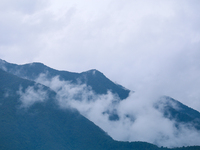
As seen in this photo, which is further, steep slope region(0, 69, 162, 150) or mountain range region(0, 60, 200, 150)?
mountain range region(0, 60, 200, 150)

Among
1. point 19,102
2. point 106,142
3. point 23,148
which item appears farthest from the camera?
point 19,102

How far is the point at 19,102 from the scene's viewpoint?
520 feet

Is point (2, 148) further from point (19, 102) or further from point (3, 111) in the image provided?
point (19, 102)

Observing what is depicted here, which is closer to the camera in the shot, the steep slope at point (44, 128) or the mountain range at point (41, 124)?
the steep slope at point (44, 128)

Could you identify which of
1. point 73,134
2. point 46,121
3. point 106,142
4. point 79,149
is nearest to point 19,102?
point 46,121

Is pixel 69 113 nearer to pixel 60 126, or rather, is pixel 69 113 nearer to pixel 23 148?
pixel 60 126

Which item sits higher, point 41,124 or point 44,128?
point 41,124

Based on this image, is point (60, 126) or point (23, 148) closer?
point (23, 148)

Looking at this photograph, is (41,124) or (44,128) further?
(41,124)

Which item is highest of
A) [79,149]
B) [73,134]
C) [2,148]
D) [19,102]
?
[19,102]

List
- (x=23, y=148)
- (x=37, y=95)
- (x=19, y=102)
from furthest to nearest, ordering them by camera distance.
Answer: (x=37, y=95), (x=19, y=102), (x=23, y=148)

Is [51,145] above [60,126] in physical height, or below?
below

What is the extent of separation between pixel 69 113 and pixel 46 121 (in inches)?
866

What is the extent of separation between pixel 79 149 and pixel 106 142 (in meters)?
18.0
